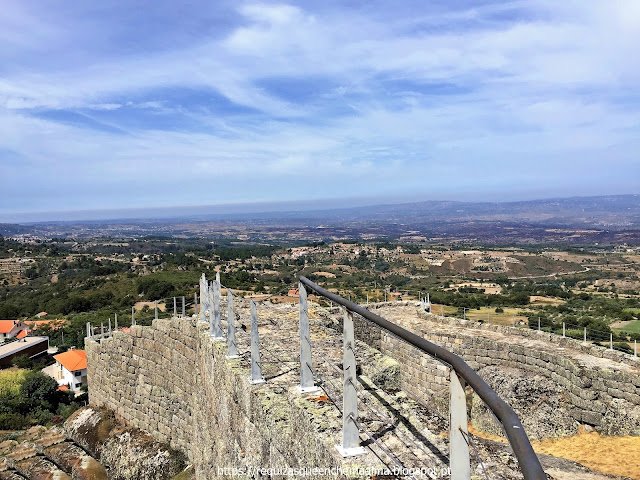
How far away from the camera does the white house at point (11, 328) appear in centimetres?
4046

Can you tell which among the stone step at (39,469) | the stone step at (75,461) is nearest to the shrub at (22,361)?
the stone step at (39,469)

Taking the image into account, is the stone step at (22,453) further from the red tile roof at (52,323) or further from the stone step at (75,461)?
the red tile roof at (52,323)

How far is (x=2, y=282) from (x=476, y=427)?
7075 cm

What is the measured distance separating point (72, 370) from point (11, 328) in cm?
1566

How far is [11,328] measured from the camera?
Answer: 41062 millimetres

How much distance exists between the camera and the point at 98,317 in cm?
3691

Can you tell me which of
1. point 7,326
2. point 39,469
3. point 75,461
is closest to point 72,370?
point 7,326

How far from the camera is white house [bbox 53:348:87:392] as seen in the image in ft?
101

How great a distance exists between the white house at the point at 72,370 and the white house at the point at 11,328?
40.7ft

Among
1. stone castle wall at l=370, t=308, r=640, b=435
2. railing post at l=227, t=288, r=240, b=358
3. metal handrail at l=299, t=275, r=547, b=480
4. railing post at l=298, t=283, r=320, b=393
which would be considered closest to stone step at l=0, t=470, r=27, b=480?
stone castle wall at l=370, t=308, r=640, b=435

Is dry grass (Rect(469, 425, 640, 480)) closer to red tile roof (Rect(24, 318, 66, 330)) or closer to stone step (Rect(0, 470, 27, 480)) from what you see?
stone step (Rect(0, 470, 27, 480))

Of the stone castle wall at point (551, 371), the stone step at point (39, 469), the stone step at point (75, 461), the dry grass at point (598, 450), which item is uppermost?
the stone castle wall at point (551, 371)

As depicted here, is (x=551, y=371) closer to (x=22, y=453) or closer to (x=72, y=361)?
(x=22, y=453)

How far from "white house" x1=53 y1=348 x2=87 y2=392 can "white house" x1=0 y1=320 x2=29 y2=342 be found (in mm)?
12416
